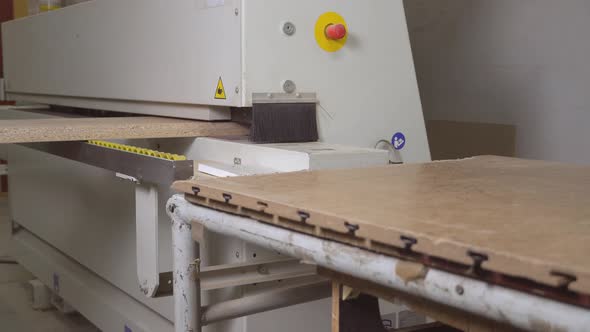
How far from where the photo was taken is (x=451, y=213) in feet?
2.58

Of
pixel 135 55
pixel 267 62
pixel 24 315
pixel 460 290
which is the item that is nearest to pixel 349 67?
pixel 267 62

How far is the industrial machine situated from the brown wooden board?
23 centimetres

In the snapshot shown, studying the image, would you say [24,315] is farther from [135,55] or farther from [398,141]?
[398,141]

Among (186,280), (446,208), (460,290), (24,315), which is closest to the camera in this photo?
(460,290)

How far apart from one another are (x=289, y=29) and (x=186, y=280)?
2.15ft

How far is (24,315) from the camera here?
9.18 feet

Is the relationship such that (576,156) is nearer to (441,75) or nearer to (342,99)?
(441,75)

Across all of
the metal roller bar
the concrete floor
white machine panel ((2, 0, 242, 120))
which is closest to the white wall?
white machine panel ((2, 0, 242, 120))

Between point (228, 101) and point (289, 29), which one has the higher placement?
point (289, 29)

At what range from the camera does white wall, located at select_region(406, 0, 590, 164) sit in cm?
196

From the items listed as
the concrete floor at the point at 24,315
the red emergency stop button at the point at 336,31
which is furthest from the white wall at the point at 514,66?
the concrete floor at the point at 24,315

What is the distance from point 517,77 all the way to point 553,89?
0.47ft

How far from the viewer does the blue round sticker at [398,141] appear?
5.48 ft

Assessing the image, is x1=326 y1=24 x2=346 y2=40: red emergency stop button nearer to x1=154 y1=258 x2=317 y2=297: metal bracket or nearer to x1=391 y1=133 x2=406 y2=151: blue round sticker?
x1=391 y1=133 x2=406 y2=151: blue round sticker
